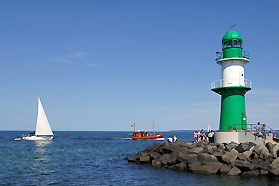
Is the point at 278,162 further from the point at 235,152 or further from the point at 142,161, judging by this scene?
the point at 142,161

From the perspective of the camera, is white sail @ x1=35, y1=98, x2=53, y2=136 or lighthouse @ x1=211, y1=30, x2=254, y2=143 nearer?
lighthouse @ x1=211, y1=30, x2=254, y2=143

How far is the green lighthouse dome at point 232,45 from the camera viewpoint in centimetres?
2892

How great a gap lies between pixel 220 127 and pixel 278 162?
851 cm

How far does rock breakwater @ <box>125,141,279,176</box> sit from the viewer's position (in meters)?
21.8

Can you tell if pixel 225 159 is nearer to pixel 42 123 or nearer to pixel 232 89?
pixel 232 89

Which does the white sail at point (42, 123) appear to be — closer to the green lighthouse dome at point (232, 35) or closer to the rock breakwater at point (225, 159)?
the rock breakwater at point (225, 159)

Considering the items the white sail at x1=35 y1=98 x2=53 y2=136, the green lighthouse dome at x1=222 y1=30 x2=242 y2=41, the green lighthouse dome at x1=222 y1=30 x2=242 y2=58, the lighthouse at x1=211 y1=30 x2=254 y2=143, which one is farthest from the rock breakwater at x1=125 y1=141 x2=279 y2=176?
the white sail at x1=35 y1=98 x2=53 y2=136

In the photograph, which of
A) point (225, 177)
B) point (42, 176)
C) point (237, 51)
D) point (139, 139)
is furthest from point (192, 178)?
point (139, 139)

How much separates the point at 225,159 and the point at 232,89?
753 centimetres

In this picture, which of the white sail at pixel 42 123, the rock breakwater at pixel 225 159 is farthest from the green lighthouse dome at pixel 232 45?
the white sail at pixel 42 123

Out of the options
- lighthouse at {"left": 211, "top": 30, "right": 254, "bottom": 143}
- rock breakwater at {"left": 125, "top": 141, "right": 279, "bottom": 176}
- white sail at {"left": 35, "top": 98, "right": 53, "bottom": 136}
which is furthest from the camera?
white sail at {"left": 35, "top": 98, "right": 53, "bottom": 136}

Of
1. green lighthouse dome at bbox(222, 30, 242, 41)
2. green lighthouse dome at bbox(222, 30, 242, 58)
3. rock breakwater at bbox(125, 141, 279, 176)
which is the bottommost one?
rock breakwater at bbox(125, 141, 279, 176)

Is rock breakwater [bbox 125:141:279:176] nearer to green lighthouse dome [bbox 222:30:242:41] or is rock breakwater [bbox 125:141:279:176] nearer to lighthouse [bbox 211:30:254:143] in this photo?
lighthouse [bbox 211:30:254:143]

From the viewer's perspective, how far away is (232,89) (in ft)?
94.0
